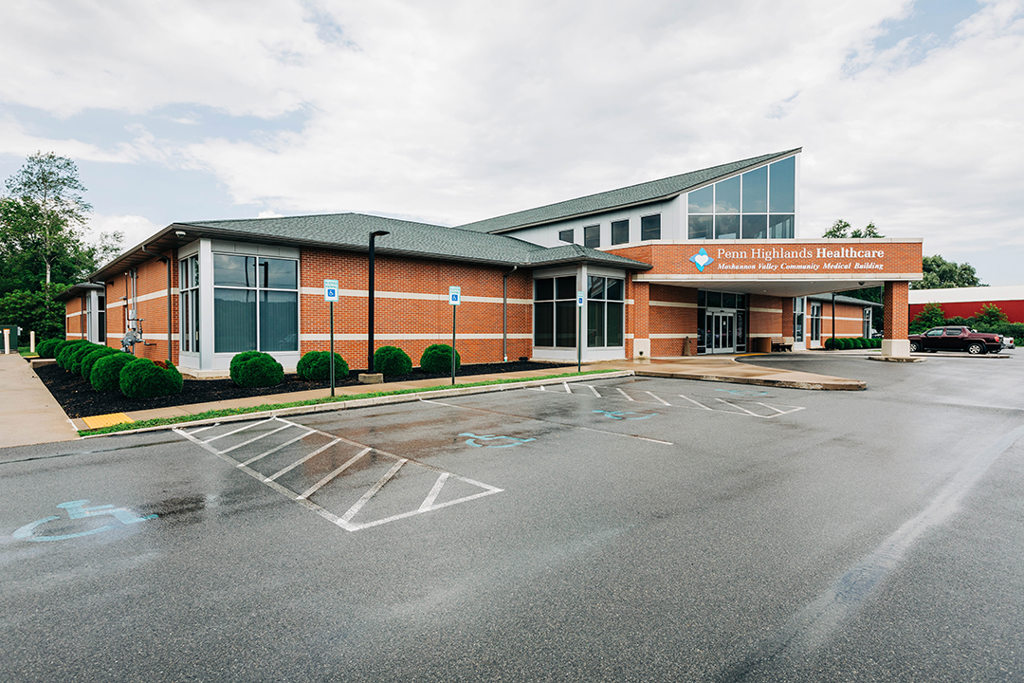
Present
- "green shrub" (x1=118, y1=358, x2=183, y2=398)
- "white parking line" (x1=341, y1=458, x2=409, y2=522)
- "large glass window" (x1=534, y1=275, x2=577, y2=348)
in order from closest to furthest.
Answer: "white parking line" (x1=341, y1=458, x2=409, y2=522) < "green shrub" (x1=118, y1=358, x2=183, y2=398) < "large glass window" (x1=534, y1=275, x2=577, y2=348)

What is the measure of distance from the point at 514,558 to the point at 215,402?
11.1 meters

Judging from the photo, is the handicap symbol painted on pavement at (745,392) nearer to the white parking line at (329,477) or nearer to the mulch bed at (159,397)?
the mulch bed at (159,397)

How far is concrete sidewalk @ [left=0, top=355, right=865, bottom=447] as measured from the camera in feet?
33.7

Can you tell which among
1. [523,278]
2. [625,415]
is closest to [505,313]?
[523,278]

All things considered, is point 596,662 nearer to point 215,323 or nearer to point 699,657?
point 699,657

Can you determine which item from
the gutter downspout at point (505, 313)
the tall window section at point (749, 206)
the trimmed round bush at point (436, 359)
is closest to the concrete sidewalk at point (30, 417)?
the trimmed round bush at point (436, 359)

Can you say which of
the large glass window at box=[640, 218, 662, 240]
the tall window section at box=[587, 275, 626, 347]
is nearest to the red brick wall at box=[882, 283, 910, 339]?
the large glass window at box=[640, 218, 662, 240]

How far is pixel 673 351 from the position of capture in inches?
1200

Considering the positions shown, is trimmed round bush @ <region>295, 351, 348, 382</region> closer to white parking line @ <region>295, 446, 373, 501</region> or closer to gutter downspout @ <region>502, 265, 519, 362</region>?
white parking line @ <region>295, 446, 373, 501</region>

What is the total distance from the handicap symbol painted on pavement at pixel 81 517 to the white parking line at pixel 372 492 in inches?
75.0

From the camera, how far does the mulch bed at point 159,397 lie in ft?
41.2

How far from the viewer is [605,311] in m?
26.0

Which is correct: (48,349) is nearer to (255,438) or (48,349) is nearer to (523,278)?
(523,278)

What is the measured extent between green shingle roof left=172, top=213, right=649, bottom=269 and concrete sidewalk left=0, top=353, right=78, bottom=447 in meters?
6.09
